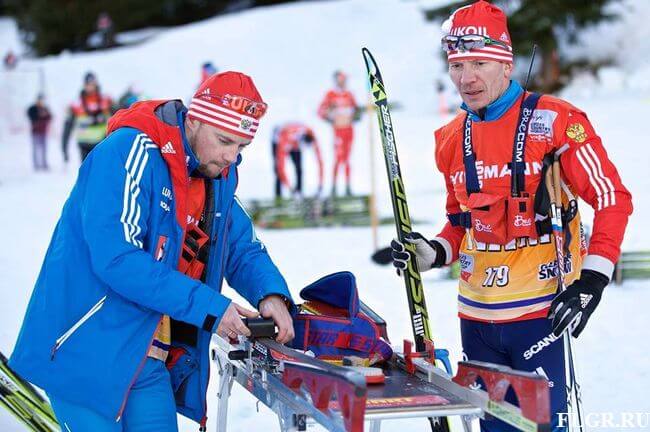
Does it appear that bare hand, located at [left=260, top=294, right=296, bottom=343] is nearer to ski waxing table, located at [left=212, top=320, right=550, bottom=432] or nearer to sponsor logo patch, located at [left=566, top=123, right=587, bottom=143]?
ski waxing table, located at [left=212, top=320, right=550, bottom=432]

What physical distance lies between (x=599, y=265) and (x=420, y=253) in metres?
0.81

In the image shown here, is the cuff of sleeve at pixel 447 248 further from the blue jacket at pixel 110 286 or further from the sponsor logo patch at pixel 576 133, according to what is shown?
the blue jacket at pixel 110 286

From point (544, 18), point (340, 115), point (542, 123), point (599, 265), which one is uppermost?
point (544, 18)

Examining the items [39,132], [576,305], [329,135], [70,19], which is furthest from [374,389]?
[70,19]

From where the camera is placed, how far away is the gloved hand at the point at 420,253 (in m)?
3.84

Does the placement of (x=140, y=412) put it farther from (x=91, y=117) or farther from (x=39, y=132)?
(x=39, y=132)

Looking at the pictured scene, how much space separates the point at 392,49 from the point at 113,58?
9847 millimetres

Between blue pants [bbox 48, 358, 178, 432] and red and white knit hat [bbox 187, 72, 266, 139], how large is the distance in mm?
830

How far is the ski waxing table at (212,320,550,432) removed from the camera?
2678 millimetres

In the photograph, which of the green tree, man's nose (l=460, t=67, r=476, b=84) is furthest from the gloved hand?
the green tree

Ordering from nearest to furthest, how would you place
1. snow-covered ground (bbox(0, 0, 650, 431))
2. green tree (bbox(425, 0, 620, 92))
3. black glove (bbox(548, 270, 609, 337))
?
1. black glove (bbox(548, 270, 609, 337))
2. snow-covered ground (bbox(0, 0, 650, 431))
3. green tree (bbox(425, 0, 620, 92))

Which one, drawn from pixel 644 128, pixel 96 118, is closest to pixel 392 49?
pixel 644 128

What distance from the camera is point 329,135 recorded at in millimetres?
23984

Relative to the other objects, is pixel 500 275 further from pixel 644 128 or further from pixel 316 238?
pixel 644 128
